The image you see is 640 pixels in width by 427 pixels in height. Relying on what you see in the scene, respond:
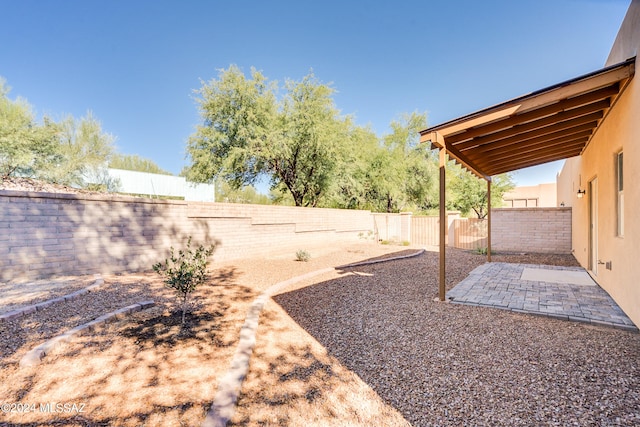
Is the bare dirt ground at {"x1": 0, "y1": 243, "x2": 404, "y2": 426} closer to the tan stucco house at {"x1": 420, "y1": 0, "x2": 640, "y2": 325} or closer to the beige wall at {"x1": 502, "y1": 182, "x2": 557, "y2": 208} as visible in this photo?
the tan stucco house at {"x1": 420, "y1": 0, "x2": 640, "y2": 325}

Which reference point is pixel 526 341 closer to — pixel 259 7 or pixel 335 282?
pixel 335 282

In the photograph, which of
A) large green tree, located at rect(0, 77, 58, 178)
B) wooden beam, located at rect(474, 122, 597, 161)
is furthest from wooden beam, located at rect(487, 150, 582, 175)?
large green tree, located at rect(0, 77, 58, 178)

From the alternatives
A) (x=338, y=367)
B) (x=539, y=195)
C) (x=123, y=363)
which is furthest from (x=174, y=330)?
(x=539, y=195)

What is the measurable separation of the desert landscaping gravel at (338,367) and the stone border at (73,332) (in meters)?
0.11

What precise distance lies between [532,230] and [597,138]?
659 cm

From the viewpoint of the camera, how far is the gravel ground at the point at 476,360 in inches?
83.4

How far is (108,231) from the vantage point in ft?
20.4

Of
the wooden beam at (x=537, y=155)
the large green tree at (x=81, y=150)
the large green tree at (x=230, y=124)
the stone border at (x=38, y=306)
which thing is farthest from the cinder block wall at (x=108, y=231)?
the large green tree at (x=81, y=150)

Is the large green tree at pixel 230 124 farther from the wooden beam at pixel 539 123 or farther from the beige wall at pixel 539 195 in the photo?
the beige wall at pixel 539 195

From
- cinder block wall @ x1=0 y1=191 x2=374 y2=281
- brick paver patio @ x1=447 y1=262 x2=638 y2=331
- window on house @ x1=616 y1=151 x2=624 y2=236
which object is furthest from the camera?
cinder block wall @ x1=0 y1=191 x2=374 y2=281

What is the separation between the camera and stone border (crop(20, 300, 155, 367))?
251 cm

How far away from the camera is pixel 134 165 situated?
26312 mm

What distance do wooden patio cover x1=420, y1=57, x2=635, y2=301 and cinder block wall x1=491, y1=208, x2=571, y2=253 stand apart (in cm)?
430

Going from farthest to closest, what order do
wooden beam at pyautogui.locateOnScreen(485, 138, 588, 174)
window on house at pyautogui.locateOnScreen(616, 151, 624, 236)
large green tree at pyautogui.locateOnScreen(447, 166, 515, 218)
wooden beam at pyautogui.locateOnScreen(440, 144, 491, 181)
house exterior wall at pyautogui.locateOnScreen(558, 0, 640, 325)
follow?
large green tree at pyautogui.locateOnScreen(447, 166, 515, 218)
wooden beam at pyautogui.locateOnScreen(485, 138, 588, 174)
wooden beam at pyautogui.locateOnScreen(440, 144, 491, 181)
window on house at pyautogui.locateOnScreen(616, 151, 624, 236)
house exterior wall at pyautogui.locateOnScreen(558, 0, 640, 325)
